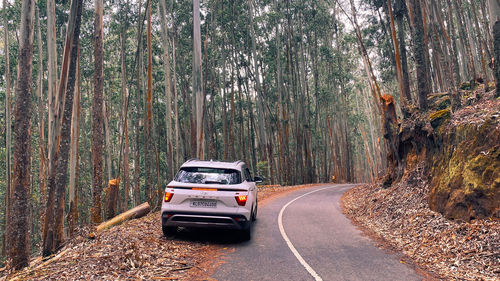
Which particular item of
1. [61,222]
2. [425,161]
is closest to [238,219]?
[61,222]

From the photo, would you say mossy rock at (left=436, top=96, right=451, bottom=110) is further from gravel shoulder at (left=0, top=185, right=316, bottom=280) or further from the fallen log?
the fallen log

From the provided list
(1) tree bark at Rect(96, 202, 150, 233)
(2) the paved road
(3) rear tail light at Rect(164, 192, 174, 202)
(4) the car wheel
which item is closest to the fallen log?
(1) tree bark at Rect(96, 202, 150, 233)

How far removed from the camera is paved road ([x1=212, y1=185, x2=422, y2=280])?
495 cm

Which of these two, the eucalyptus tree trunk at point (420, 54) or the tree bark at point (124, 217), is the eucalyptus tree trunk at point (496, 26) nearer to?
the eucalyptus tree trunk at point (420, 54)

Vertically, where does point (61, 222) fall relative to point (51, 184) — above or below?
below

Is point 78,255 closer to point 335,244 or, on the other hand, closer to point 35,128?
point 335,244

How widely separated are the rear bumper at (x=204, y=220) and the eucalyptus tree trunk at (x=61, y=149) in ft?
9.71

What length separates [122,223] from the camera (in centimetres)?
859

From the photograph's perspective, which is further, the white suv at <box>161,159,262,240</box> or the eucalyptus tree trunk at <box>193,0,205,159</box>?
the eucalyptus tree trunk at <box>193,0,205,159</box>

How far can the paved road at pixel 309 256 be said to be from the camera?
4953 millimetres

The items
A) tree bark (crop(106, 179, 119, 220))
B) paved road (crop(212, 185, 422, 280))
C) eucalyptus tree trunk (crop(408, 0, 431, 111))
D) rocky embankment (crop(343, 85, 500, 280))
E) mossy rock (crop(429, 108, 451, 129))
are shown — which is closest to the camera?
paved road (crop(212, 185, 422, 280))

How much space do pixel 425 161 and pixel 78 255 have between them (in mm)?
9358

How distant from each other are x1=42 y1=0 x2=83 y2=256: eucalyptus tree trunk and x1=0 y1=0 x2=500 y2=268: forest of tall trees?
3cm

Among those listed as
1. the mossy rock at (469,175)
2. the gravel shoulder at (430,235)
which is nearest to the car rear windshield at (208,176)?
the gravel shoulder at (430,235)
